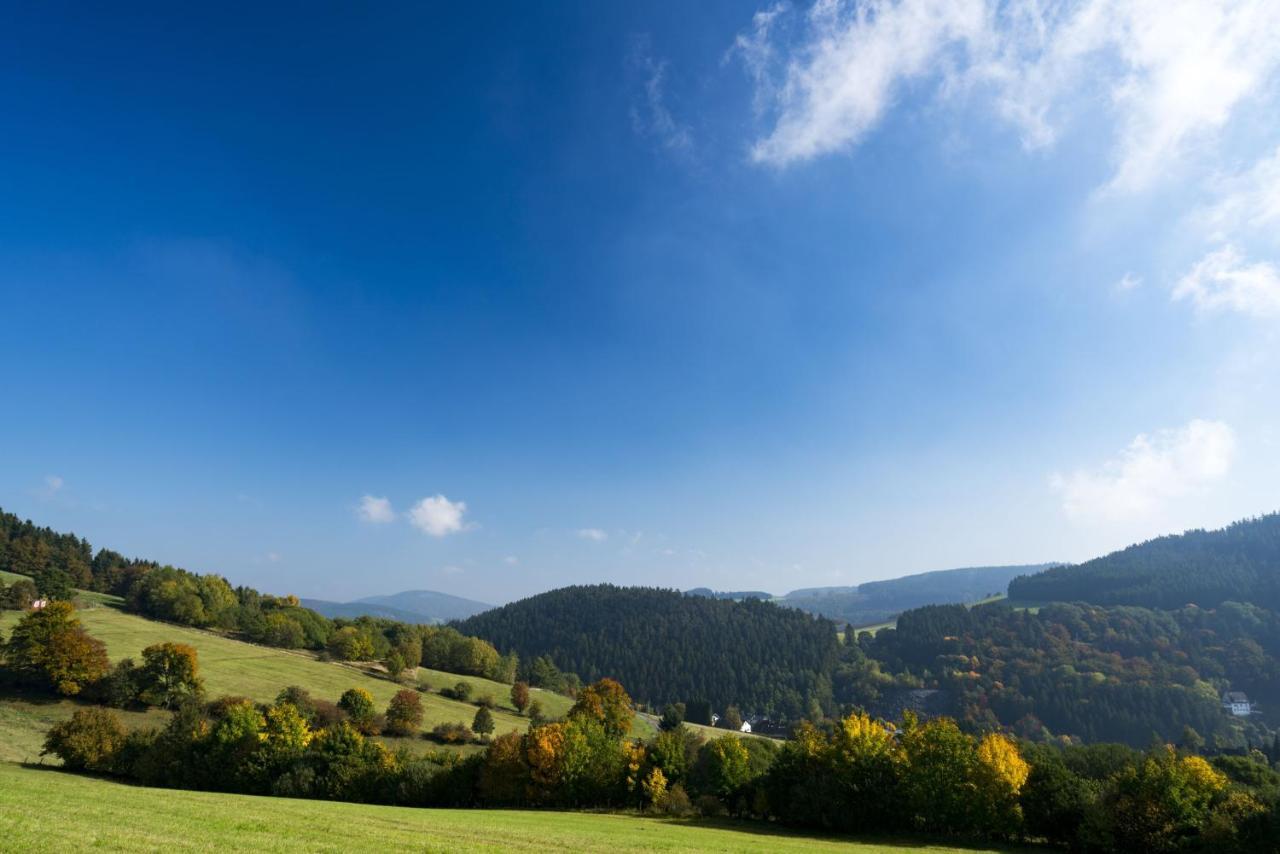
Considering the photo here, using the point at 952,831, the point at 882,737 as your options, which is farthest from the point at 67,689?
the point at 952,831

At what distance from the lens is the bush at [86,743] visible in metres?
60.3

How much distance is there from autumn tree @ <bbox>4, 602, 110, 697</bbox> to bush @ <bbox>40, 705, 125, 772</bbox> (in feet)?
94.0

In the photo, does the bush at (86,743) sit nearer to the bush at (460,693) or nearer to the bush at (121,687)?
the bush at (121,687)

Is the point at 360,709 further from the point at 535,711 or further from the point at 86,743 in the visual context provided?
the point at 535,711

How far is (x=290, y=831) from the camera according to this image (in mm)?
25484

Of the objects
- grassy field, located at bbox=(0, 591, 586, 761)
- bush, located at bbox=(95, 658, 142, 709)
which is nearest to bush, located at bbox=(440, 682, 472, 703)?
grassy field, located at bbox=(0, 591, 586, 761)

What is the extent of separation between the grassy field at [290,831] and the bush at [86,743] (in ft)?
110

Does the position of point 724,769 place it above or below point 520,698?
above

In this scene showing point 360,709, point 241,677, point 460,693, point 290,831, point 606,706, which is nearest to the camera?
point 290,831

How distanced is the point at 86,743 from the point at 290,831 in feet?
182

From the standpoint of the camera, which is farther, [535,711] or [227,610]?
[227,610]

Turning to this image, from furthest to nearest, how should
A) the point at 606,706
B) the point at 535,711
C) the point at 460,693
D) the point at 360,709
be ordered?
the point at 460,693 → the point at 535,711 → the point at 606,706 → the point at 360,709

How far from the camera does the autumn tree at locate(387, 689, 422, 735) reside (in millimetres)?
98375

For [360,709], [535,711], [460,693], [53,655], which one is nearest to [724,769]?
[360,709]
